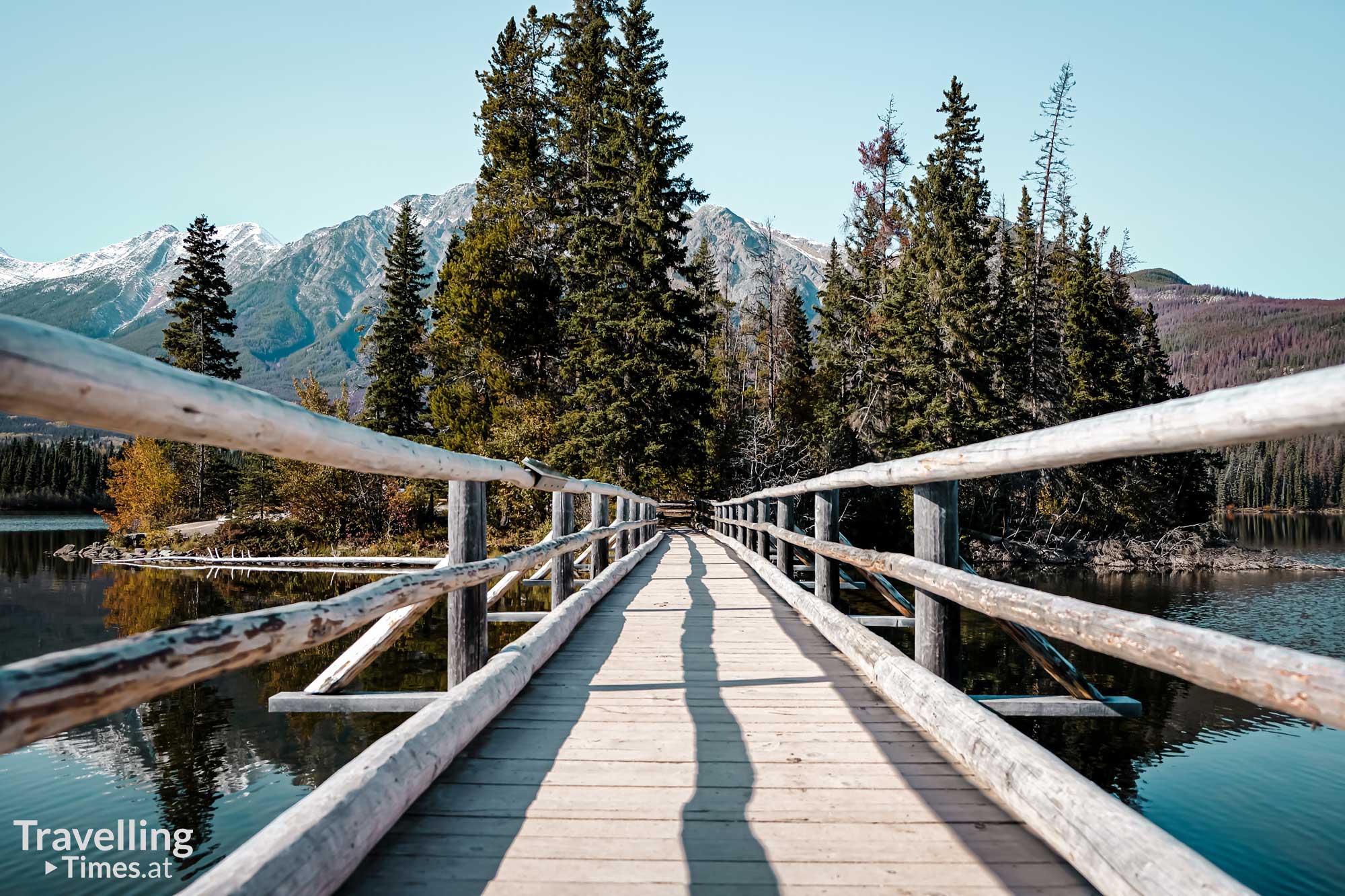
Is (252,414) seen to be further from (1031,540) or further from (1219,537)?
(1219,537)

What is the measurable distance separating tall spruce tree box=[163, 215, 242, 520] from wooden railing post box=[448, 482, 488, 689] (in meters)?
40.1

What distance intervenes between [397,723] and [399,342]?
1212 inches

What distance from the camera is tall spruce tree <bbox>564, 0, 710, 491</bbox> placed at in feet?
90.1

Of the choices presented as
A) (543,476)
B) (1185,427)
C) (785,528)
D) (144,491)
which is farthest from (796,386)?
(1185,427)

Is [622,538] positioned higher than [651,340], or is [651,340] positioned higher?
[651,340]

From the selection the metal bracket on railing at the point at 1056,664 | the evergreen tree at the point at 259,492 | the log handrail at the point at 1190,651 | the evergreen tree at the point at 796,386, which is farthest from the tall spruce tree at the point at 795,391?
the log handrail at the point at 1190,651

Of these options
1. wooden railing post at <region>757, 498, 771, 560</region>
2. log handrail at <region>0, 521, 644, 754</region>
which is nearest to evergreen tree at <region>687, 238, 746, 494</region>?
wooden railing post at <region>757, 498, 771, 560</region>

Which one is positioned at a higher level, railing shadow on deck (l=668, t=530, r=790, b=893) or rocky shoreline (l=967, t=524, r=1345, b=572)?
railing shadow on deck (l=668, t=530, r=790, b=893)

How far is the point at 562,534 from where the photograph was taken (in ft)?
20.0

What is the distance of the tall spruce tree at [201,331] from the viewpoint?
125 feet

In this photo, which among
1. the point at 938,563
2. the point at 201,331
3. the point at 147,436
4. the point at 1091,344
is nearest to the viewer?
the point at 147,436

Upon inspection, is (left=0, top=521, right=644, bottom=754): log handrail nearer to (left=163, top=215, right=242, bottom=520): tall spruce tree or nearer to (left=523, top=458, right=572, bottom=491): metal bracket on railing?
(left=523, top=458, right=572, bottom=491): metal bracket on railing

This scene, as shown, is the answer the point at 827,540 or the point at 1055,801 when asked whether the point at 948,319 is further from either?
the point at 1055,801

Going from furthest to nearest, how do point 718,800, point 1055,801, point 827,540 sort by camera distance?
point 827,540
point 718,800
point 1055,801
